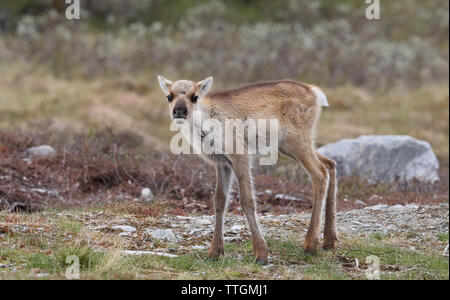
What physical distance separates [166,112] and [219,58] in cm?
542

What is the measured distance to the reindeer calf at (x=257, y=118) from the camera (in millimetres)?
7711

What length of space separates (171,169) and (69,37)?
15477mm

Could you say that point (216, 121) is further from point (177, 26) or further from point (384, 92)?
point (177, 26)

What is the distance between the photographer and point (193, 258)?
772 cm

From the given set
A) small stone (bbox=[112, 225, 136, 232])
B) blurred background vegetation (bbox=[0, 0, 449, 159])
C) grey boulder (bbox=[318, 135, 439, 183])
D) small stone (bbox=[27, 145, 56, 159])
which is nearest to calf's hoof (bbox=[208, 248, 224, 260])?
small stone (bbox=[112, 225, 136, 232])

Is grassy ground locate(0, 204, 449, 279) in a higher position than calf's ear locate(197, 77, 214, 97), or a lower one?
lower

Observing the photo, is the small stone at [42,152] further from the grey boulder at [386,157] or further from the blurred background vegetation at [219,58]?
the grey boulder at [386,157]

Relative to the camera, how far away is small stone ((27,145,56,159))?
542 inches

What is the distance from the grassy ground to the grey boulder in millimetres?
6828

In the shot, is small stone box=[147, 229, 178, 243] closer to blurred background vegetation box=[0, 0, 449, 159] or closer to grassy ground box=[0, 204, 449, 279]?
grassy ground box=[0, 204, 449, 279]

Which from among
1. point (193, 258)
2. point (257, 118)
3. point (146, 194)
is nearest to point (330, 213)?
point (257, 118)

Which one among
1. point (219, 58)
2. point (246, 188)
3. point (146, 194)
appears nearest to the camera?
point (246, 188)

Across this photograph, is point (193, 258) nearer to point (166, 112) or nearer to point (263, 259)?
point (263, 259)
